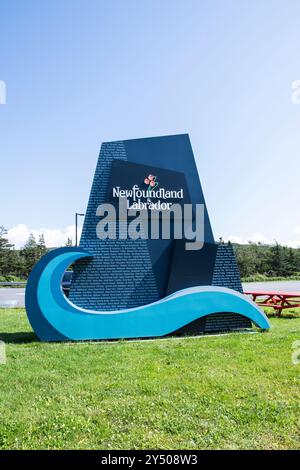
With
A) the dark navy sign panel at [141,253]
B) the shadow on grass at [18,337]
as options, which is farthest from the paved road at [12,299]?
the dark navy sign panel at [141,253]

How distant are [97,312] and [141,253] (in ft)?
5.19

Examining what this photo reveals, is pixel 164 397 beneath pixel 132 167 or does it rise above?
beneath

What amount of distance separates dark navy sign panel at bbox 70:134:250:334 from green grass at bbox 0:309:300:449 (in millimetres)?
1334

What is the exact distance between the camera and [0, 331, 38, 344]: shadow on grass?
7.72 m

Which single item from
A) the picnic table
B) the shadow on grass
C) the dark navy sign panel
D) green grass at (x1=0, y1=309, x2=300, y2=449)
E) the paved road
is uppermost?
the dark navy sign panel

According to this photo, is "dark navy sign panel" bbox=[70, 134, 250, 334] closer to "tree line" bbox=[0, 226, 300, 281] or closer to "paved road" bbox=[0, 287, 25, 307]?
"paved road" bbox=[0, 287, 25, 307]

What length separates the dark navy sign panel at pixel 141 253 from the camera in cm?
820

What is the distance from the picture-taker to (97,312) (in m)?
7.73

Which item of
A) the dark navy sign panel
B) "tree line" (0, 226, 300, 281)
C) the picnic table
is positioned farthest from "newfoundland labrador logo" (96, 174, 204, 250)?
"tree line" (0, 226, 300, 281)

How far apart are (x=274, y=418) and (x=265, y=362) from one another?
6.67 ft

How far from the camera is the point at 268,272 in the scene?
4294 cm

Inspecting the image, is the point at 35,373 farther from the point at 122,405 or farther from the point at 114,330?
the point at 114,330
